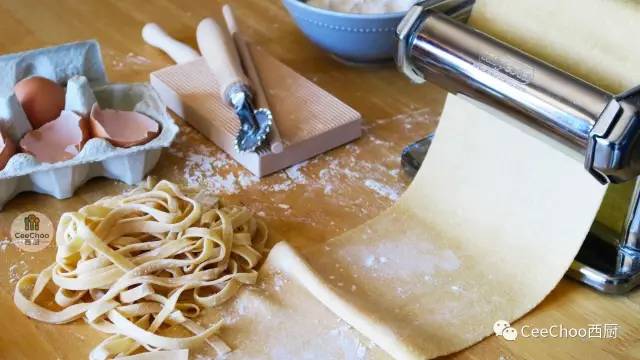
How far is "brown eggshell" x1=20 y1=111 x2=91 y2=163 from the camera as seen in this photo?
95cm

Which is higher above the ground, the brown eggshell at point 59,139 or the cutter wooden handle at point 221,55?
the cutter wooden handle at point 221,55

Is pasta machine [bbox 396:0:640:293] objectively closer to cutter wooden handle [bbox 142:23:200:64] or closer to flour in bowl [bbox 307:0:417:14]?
flour in bowl [bbox 307:0:417:14]

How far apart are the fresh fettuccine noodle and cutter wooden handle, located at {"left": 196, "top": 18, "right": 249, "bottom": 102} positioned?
19 centimetres

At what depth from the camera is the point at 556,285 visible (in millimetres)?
871

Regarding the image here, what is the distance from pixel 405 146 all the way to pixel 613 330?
15.2 inches

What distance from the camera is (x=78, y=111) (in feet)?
3.23

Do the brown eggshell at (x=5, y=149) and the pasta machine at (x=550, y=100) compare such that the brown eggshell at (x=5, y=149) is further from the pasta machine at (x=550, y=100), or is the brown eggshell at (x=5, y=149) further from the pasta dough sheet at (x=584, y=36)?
the pasta dough sheet at (x=584, y=36)

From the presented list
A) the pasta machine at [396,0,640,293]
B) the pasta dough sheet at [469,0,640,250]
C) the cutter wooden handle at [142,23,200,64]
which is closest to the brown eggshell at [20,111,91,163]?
the cutter wooden handle at [142,23,200,64]

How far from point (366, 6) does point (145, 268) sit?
568mm

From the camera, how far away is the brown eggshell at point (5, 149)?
917 mm

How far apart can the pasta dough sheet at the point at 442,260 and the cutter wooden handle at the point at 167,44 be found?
0.45m

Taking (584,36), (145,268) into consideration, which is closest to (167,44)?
(145,268)

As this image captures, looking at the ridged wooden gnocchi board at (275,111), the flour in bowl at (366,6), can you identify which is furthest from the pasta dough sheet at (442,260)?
the flour in bowl at (366,6)

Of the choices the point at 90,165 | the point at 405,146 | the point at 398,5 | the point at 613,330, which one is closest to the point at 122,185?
the point at 90,165
